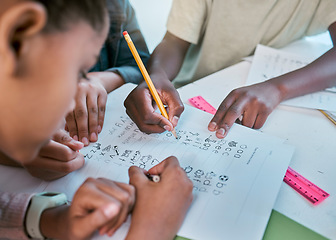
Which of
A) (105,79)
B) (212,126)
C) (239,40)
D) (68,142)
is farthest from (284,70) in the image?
(68,142)

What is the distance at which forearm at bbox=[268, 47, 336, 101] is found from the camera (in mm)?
732

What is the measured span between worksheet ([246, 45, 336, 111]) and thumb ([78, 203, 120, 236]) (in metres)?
0.48

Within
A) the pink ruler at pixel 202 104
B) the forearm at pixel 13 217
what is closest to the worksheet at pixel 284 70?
the pink ruler at pixel 202 104

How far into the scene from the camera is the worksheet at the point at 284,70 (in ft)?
2.42

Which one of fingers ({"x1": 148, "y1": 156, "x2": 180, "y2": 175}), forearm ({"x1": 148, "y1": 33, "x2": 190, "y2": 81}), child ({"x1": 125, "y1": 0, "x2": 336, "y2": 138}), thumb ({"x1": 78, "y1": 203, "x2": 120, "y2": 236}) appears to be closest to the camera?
thumb ({"x1": 78, "y1": 203, "x2": 120, "y2": 236})

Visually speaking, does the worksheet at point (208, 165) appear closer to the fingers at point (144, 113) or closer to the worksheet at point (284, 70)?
the fingers at point (144, 113)

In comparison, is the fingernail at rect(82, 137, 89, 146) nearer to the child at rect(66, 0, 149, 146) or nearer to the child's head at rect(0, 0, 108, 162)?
the child at rect(66, 0, 149, 146)

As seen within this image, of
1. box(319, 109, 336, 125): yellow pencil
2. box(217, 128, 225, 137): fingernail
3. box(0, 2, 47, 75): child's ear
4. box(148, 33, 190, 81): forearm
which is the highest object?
box(148, 33, 190, 81): forearm

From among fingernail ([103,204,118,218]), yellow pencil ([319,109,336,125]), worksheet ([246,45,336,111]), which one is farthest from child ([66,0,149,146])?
yellow pencil ([319,109,336,125])

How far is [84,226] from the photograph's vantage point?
1.36 feet

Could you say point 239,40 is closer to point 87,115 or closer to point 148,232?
point 87,115

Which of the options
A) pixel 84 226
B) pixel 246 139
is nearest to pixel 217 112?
pixel 246 139

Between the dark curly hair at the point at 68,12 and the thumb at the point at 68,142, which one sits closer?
the dark curly hair at the point at 68,12

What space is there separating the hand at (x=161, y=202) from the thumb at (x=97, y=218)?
0.04 metres
